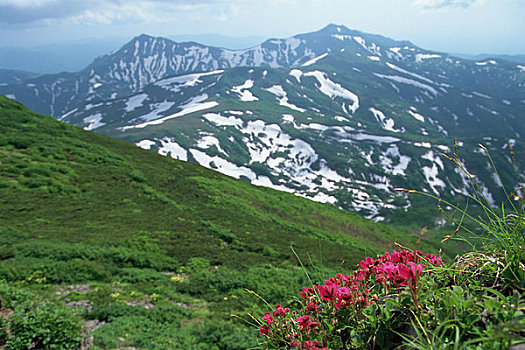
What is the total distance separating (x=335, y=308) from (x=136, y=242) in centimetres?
1310

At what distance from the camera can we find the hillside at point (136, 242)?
8.14 meters

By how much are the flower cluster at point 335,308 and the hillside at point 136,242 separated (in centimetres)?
23

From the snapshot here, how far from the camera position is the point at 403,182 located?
A: 5320 inches

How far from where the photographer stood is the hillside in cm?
814

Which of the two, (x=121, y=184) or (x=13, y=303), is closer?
(x=13, y=303)

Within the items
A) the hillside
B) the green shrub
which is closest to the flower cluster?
the hillside

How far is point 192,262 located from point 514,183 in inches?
7331

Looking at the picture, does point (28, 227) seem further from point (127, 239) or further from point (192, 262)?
point (192, 262)

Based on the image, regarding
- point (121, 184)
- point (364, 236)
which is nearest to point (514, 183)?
point (364, 236)

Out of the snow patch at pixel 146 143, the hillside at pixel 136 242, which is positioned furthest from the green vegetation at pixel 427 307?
the snow patch at pixel 146 143

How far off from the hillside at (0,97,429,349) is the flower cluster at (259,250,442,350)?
234mm

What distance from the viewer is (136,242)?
13.7 metres

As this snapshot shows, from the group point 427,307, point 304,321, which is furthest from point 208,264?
point 427,307

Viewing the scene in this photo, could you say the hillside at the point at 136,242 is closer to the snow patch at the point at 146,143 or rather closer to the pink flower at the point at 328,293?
the pink flower at the point at 328,293
